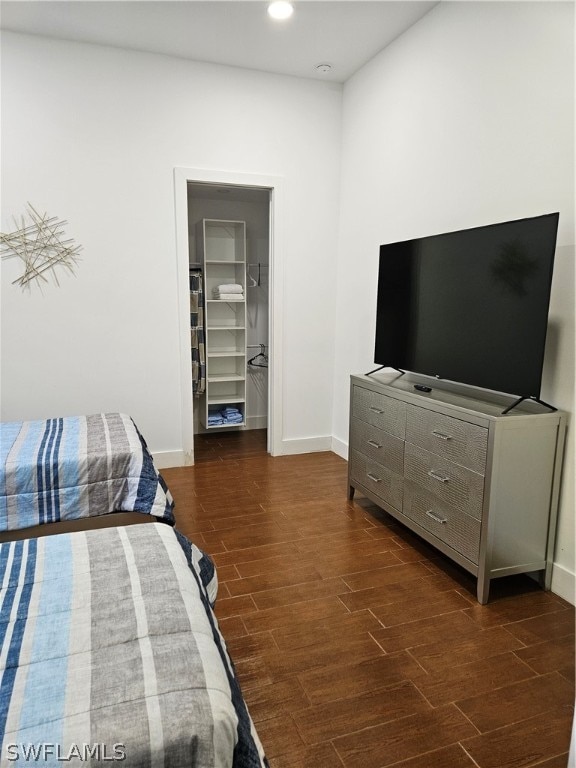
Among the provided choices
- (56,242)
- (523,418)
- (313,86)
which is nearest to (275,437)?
(56,242)

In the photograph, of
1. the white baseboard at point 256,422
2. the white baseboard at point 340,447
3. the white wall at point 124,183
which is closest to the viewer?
the white wall at point 124,183

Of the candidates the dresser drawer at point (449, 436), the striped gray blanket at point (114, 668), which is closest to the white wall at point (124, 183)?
the dresser drawer at point (449, 436)

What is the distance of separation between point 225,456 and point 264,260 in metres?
2.04

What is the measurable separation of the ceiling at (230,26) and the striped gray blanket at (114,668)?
10.6 feet

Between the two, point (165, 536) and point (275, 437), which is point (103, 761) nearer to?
point (165, 536)

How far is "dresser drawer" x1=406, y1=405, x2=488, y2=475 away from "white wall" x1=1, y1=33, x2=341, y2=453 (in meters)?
→ 1.99

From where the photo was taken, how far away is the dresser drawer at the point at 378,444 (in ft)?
9.89

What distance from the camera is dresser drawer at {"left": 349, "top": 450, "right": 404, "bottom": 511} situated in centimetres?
304

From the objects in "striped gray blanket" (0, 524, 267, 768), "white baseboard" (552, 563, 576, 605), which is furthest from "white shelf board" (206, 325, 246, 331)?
"striped gray blanket" (0, 524, 267, 768)

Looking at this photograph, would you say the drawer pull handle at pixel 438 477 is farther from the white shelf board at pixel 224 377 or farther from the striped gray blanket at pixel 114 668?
the white shelf board at pixel 224 377

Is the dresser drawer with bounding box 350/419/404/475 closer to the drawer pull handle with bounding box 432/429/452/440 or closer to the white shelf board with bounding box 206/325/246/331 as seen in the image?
the drawer pull handle with bounding box 432/429/452/440

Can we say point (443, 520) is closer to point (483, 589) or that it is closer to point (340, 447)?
point (483, 589)

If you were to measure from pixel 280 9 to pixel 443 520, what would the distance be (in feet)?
10.2

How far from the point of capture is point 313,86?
167 inches
